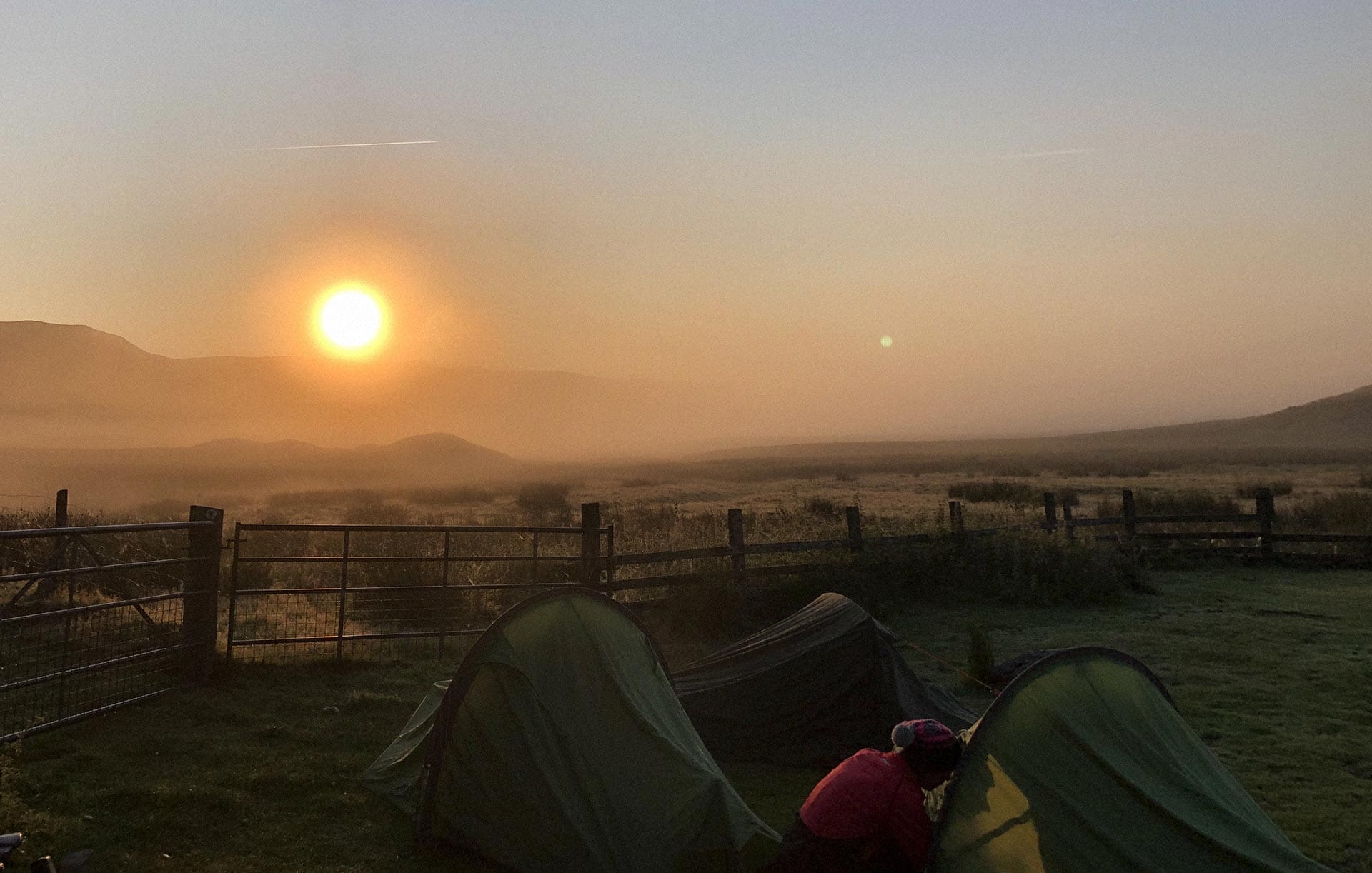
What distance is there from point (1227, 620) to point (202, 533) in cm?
1367

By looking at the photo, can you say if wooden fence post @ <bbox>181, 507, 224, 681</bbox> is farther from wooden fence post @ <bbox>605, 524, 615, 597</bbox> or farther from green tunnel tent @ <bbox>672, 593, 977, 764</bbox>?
green tunnel tent @ <bbox>672, 593, 977, 764</bbox>

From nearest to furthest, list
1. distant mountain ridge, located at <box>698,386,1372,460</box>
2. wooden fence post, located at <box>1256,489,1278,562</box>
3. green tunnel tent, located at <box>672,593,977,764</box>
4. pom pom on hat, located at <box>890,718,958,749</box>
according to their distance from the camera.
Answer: pom pom on hat, located at <box>890,718,958,749</box> < green tunnel tent, located at <box>672,593,977,764</box> < wooden fence post, located at <box>1256,489,1278,562</box> < distant mountain ridge, located at <box>698,386,1372,460</box>

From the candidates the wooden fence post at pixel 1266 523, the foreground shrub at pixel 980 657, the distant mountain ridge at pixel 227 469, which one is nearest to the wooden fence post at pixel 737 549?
the foreground shrub at pixel 980 657

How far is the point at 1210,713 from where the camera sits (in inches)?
357

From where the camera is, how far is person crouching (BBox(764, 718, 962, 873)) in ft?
14.2

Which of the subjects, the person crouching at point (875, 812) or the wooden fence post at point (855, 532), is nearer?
the person crouching at point (875, 812)

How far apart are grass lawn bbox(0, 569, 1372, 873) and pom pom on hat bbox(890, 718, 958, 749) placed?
2603 mm

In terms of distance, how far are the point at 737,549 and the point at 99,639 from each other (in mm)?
8061

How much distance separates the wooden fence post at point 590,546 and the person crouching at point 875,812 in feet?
25.5

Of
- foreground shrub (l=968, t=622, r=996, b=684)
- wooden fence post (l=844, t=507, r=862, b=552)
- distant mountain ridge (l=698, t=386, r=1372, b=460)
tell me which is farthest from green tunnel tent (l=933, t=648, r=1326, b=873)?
distant mountain ridge (l=698, t=386, r=1372, b=460)

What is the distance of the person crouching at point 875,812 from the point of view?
433cm

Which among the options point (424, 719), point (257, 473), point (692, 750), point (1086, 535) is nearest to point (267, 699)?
point (424, 719)

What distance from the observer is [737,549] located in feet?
44.5

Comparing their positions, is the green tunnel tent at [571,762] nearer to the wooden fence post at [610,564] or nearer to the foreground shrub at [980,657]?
the foreground shrub at [980,657]
